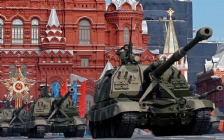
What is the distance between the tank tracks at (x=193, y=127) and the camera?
26.4 meters

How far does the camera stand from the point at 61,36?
3342 inches

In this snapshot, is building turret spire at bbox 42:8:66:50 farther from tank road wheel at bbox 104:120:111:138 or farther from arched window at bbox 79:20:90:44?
tank road wheel at bbox 104:120:111:138

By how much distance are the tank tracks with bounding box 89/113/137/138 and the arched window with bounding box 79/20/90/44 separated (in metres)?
56.6

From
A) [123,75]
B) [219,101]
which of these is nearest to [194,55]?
[219,101]

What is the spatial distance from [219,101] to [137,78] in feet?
256

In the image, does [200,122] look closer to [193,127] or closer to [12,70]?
[193,127]

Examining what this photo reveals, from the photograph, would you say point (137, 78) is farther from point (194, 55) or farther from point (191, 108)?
point (194, 55)

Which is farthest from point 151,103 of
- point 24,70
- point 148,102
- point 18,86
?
point 24,70

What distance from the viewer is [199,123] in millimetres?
26578

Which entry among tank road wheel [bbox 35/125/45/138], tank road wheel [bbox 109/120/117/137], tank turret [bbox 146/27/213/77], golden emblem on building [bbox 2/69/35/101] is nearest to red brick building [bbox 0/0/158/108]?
golden emblem on building [bbox 2/69/35/101]

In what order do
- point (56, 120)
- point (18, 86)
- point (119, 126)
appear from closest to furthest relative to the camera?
point (119, 126), point (56, 120), point (18, 86)

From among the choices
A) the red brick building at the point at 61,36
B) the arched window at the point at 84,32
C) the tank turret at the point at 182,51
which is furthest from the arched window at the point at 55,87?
the tank turret at the point at 182,51

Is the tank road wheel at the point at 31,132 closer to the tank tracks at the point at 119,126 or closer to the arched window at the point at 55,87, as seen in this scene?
the tank tracks at the point at 119,126

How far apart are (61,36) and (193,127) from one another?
58.7m
